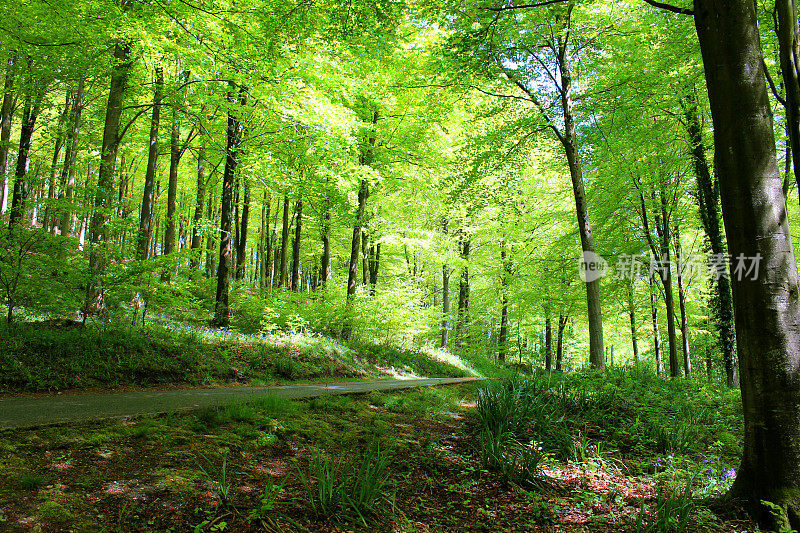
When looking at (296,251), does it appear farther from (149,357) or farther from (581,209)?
(581,209)

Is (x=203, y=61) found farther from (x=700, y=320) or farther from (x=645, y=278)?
(x=700, y=320)

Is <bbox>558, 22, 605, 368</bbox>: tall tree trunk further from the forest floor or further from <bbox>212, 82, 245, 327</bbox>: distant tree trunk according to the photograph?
<bbox>212, 82, 245, 327</bbox>: distant tree trunk

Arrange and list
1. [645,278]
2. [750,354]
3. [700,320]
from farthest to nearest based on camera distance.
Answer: [700,320] → [645,278] → [750,354]

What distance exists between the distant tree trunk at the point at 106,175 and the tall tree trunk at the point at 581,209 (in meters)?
9.82

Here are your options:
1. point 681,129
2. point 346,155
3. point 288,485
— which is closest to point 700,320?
point 681,129

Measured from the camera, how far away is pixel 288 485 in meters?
3.11

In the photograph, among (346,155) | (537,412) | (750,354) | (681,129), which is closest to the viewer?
(750,354)

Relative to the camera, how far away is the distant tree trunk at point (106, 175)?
717 cm

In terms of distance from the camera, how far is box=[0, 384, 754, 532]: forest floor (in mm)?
2406

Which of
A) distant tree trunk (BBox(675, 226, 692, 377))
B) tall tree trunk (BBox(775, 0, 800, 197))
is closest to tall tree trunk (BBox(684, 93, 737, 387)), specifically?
distant tree trunk (BBox(675, 226, 692, 377))

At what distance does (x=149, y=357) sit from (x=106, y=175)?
4.38m

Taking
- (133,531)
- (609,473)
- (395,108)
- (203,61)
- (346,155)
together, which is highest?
(395,108)

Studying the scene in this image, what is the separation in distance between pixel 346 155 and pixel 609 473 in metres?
8.83

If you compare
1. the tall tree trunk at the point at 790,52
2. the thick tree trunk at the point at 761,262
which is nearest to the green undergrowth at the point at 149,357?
the thick tree trunk at the point at 761,262
